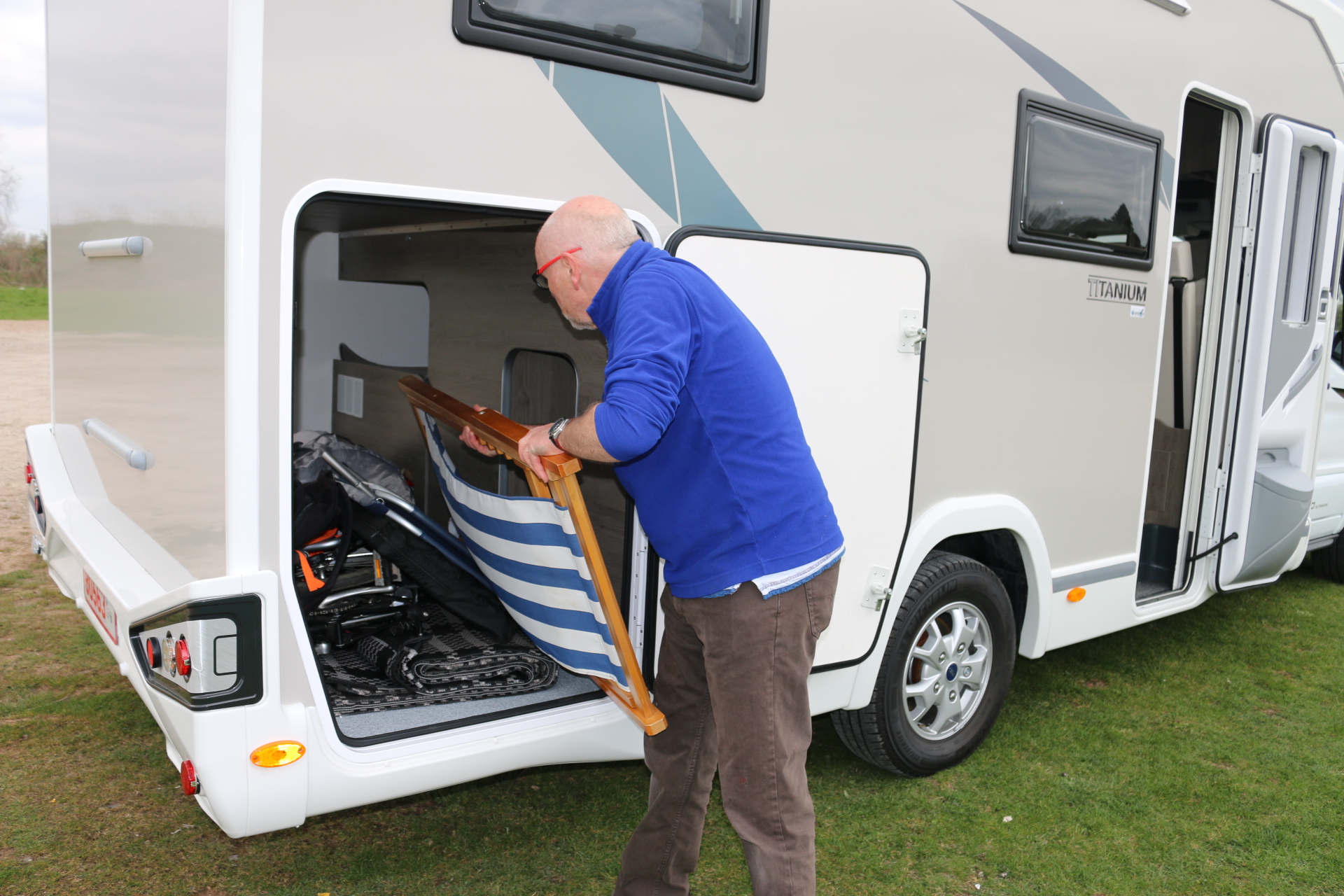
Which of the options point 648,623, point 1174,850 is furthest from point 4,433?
point 1174,850

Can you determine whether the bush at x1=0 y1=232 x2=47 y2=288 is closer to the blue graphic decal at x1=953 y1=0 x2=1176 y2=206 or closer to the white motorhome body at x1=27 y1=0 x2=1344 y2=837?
the white motorhome body at x1=27 y1=0 x2=1344 y2=837

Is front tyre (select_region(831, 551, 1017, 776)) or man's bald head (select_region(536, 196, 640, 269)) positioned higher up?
man's bald head (select_region(536, 196, 640, 269))

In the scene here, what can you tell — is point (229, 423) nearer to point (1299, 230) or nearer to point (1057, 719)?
point (1057, 719)

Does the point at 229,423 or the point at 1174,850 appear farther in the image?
the point at 1174,850

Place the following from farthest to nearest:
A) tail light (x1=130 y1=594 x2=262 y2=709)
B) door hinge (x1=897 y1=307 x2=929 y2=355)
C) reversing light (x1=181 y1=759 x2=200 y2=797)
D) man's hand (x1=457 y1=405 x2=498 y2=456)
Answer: door hinge (x1=897 y1=307 x2=929 y2=355)
man's hand (x1=457 y1=405 x2=498 y2=456)
reversing light (x1=181 y1=759 x2=200 y2=797)
tail light (x1=130 y1=594 x2=262 y2=709)

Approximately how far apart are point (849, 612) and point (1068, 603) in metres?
1.21

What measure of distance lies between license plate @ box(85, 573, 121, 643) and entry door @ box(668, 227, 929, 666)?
177 cm

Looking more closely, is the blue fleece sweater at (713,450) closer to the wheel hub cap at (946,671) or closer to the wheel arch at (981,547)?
the wheel arch at (981,547)

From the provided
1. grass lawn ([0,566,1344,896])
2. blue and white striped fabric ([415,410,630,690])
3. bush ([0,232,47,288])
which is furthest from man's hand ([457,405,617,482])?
bush ([0,232,47,288])

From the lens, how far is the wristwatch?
215 centimetres

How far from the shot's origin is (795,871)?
2254 mm

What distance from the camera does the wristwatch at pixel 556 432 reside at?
7.04 ft

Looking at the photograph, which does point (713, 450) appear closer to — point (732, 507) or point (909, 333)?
point (732, 507)

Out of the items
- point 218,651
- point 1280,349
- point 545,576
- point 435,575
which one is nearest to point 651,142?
point 545,576
